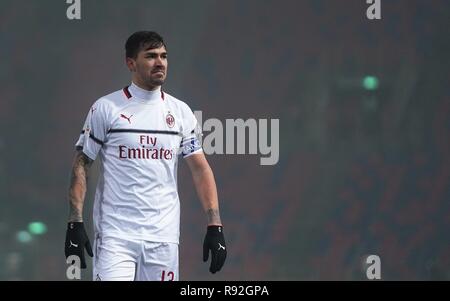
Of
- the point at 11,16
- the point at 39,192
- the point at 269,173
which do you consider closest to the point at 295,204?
the point at 269,173

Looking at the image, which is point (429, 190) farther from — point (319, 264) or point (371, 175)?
point (319, 264)

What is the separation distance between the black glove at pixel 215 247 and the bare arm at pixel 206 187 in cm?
5

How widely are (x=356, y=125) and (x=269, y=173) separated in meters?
0.75

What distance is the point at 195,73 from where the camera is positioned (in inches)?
337

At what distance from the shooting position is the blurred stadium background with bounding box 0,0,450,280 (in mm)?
8414

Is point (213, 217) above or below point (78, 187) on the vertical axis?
below

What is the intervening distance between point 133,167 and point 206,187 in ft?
1.54

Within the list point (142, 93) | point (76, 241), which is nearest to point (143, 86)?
point (142, 93)

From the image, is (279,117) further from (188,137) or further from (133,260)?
(133,260)

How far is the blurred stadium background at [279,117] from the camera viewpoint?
8.41 meters

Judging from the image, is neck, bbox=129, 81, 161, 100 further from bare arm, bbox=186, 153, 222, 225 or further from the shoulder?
bare arm, bbox=186, 153, 222, 225

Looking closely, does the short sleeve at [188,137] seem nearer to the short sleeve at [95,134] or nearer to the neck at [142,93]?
the neck at [142,93]

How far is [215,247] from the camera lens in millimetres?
6496

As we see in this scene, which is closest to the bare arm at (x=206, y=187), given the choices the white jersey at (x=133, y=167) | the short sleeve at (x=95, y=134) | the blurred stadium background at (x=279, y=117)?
the white jersey at (x=133, y=167)
